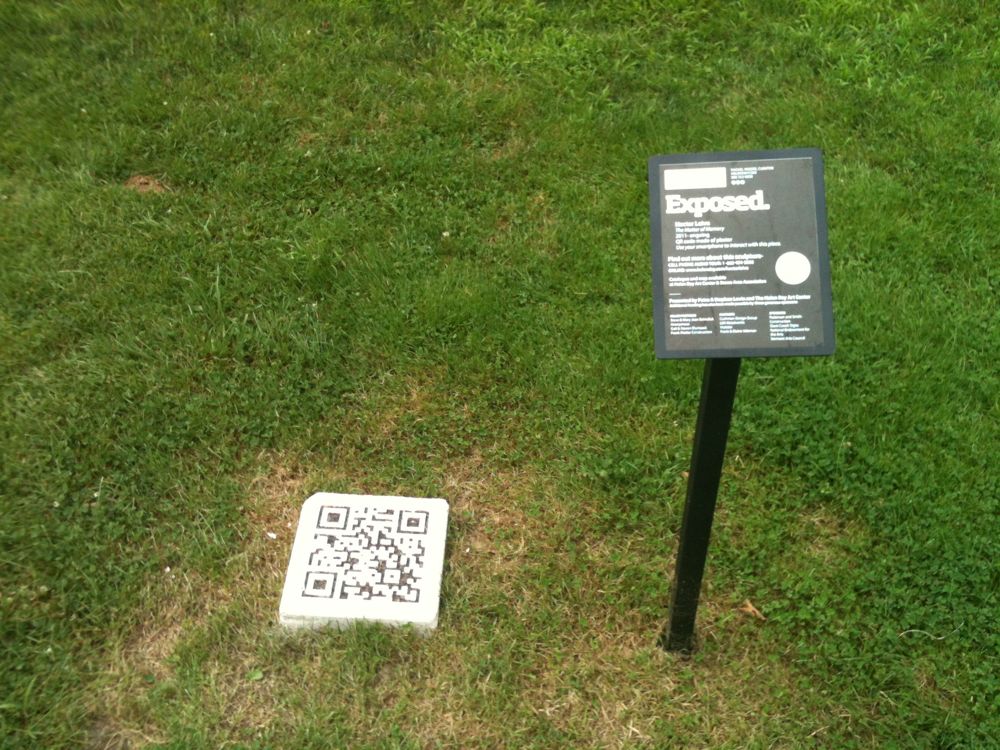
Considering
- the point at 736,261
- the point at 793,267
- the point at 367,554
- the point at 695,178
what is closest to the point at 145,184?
the point at 367,554

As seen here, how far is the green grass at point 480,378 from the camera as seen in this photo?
3.10 m

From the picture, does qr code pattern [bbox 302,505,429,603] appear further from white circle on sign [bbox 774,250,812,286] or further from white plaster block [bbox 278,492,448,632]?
white circle on sign [bbox 774,250,812,286]

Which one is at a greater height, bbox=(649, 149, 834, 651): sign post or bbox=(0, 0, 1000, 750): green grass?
bbox=(649, 149, 834, 651): sign post

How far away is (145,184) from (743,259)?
3411 millimetres

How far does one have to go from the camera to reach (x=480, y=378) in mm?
3947

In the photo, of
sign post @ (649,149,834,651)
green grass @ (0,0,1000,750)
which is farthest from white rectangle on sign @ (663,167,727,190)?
green grass @ (0,0,1000,750)

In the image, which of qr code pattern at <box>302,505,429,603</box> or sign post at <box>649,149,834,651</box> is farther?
qr code pattern at <box>302,505,429,603</box>

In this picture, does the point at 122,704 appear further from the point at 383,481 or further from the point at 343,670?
the point at 383,481

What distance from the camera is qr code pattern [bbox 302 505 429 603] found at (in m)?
3.26

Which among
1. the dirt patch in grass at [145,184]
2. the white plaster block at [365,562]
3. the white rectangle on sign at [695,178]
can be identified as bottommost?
the white plaster block at [365,562]

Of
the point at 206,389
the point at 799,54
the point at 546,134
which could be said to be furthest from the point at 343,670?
the point at 799,54

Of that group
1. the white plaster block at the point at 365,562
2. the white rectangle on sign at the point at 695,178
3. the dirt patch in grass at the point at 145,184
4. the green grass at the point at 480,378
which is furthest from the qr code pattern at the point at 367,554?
the dirt patch in grass at the point at 145,184

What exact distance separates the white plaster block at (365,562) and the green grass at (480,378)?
91 millimetres

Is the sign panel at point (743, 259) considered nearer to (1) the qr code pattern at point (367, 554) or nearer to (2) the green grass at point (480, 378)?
(2) the green grass at point (480, 378)
